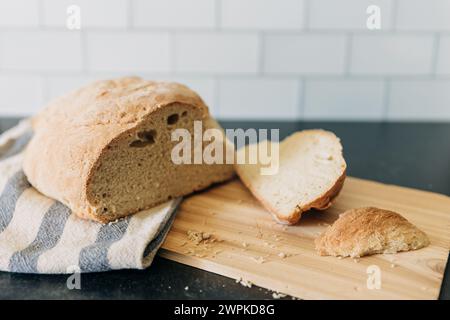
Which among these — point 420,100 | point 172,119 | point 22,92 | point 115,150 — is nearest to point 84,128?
point 115,150

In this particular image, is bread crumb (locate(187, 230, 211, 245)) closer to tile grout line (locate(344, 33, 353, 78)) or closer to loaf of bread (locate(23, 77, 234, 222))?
loaf of bread (locate(23, 77, 234, 222))

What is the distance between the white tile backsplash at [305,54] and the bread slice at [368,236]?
120 centimetres

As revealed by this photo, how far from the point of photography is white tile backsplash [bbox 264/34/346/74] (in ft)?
7.80

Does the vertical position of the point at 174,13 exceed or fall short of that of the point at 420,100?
it exceeds it

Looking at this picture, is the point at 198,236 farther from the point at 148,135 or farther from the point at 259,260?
the point at 148,135

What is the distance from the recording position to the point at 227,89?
249cm

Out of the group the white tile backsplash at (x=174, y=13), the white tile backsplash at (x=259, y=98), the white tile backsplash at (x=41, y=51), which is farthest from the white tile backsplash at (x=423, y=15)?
the white tile backsplash at (x=41, y=51)

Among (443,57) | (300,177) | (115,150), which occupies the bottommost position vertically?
(300,177)

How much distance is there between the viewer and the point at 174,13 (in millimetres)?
2357

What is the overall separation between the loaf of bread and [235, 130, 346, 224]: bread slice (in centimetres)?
20

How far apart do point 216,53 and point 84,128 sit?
104cm

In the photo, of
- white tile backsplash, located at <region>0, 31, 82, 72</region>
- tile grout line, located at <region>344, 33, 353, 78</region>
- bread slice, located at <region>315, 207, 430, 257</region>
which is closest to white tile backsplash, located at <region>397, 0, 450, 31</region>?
tile grout line, located at <region>344, 33, 353, 78</region>
